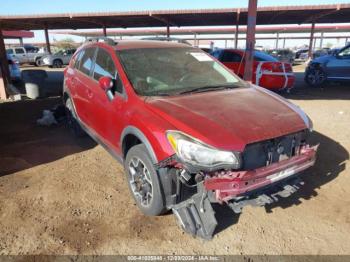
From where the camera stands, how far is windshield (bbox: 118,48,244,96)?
3.58m

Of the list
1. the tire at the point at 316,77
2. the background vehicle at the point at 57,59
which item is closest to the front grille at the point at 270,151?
the tire at the point at 316,77

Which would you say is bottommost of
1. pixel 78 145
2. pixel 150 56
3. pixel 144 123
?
pixel 78 145

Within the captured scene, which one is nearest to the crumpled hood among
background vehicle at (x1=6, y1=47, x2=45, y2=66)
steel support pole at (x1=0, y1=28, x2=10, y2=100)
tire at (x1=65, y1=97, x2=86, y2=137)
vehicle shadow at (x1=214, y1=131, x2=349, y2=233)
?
vehicle shadow at (x1=214, y1=131, x2=349, y2=233)

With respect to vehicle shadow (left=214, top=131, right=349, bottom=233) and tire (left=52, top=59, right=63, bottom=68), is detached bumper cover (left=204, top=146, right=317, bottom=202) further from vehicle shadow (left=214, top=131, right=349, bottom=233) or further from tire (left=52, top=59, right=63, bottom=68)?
tire (left=52, top=59, right=63, bottom=68)

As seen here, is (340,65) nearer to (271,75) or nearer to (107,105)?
(271,75)

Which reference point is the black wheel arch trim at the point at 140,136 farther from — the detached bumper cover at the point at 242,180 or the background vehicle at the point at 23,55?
the background vehicle at the point at 23,55

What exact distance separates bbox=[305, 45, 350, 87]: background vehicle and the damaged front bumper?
32.7 feet

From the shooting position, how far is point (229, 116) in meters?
2.98

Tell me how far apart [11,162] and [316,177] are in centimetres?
453

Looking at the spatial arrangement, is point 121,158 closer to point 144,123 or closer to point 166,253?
point 144,123

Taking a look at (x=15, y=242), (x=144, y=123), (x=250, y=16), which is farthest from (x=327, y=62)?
(x=15, y=242)

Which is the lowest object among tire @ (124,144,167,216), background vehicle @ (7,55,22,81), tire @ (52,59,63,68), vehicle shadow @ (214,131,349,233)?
tire @ (52,59,63,68)

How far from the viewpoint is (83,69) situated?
16.1ft

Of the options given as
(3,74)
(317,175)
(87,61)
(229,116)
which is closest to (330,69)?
(317,175)
